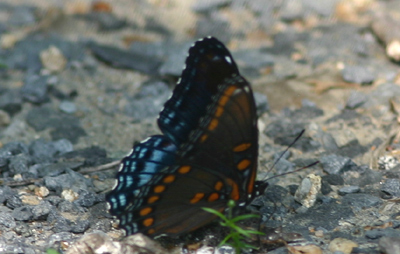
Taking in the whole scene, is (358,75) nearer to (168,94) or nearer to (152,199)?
(168,94)

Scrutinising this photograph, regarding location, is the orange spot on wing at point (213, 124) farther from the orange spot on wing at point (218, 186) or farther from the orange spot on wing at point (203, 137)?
the orange spot on wing at point (218, 186)

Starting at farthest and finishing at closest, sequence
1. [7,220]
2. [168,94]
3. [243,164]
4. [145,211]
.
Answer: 1. [168,94]
2. [7,220]
3. [145,211]
4. [243,164]

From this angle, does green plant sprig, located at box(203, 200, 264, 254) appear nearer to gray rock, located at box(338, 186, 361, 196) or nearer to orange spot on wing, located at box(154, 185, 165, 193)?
orange spot on wing, located at box(154, 185, 165, 193)

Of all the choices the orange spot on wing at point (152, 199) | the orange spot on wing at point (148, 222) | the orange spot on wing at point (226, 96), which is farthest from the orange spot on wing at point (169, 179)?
the orange spot on wing at point (226, 96)

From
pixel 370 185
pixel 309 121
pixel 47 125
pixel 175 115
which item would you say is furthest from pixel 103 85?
pixel 370 185

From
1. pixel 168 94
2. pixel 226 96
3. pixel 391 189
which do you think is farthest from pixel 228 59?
pixel 168 94

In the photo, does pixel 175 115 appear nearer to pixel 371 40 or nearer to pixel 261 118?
pixel 261 118

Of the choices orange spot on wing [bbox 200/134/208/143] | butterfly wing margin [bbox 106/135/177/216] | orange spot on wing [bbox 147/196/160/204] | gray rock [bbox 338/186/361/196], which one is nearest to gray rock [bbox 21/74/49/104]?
butterfly wing margin [bbox 106/135/177/216]
